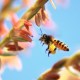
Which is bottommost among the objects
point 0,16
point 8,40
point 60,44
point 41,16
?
point 0,16

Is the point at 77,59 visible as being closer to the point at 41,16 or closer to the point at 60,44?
the point at 41,16

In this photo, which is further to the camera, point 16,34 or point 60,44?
point 60,44

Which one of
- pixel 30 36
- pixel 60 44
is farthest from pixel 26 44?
pixel 60 44

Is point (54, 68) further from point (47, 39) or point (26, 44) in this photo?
point (47, 39)

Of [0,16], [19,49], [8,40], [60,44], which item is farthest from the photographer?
[60,44]

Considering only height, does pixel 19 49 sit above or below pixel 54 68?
above

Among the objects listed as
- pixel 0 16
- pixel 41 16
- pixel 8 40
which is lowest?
pixel 0 16

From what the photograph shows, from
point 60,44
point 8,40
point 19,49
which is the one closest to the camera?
point 8,40

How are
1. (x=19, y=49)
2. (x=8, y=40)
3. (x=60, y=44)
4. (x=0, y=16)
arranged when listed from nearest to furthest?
1. (x=0, y=16)
2. (x=8, y=40)
3. (x=19, y=49)
4. (x=60, y=44)

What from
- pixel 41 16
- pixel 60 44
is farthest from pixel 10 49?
pixel 60 44
